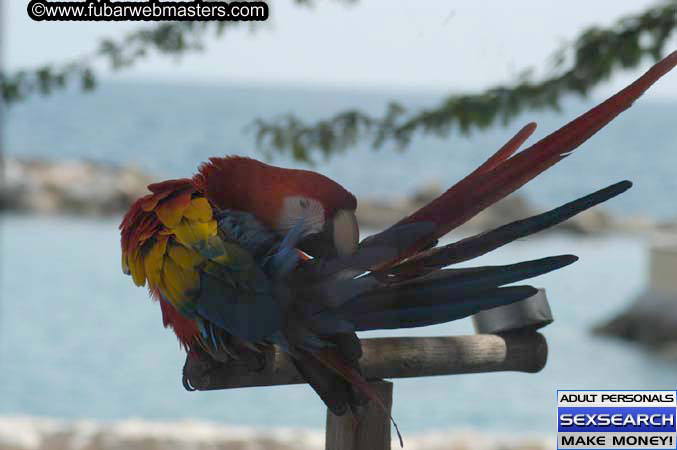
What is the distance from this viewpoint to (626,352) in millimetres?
2684

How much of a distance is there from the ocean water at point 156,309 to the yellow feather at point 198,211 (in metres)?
0.92

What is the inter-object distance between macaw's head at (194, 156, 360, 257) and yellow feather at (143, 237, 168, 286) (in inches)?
1.3

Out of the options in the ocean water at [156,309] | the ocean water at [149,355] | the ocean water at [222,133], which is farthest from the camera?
the ocean water at [149,355]

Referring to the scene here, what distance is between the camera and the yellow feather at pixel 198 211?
1.46 ft

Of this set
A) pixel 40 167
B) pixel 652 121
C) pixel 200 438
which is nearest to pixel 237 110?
pixel 200 438

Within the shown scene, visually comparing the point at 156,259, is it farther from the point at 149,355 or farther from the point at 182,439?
the point at 149,355

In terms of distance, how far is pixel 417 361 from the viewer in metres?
0.53

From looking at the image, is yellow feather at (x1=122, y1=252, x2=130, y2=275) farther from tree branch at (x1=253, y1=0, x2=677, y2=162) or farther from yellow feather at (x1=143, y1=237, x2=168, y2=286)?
tree branch at (x1=253, y1=0, x2=677, y2=162)

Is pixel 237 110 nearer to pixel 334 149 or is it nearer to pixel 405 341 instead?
pixel 334 149

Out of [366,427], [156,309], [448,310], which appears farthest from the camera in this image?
[156,309]

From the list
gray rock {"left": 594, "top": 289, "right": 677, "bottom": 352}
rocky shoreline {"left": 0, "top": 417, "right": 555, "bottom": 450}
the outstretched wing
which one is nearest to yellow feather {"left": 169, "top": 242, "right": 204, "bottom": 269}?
the outstretched wing

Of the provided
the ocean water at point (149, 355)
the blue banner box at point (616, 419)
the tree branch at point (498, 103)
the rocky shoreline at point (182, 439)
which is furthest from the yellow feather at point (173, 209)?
the ocean water at point (149, 355)

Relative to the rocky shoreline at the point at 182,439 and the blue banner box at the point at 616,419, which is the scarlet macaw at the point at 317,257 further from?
the rocky shoreline at the point at 182,439

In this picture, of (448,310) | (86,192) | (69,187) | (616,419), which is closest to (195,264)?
(448,310)
